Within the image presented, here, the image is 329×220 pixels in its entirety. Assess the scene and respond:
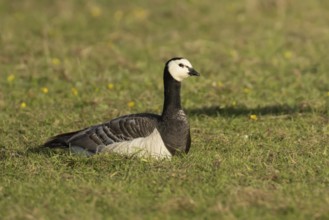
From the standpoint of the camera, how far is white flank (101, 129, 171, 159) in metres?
8.05

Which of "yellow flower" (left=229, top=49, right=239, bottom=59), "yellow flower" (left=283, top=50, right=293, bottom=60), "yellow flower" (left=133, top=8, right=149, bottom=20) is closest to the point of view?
"yellow flower" (left=283, top=50, right=293, bottom=60)

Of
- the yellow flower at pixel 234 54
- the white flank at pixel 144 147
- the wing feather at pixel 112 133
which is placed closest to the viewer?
the white flank at pixel 144 147

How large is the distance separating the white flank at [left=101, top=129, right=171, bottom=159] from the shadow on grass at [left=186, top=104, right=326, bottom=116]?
2.42 metres

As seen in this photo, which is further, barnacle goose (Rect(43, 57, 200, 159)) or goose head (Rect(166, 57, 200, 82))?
goose head (Rect(166, 57, 200, 82))

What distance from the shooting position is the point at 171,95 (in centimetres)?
859

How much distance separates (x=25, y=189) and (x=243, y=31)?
9587 millimetres

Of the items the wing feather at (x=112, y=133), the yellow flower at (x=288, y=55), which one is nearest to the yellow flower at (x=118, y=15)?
the yellow flower at (x=288, y=55)

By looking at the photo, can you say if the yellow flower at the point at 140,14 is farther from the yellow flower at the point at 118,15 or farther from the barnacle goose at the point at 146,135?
the barnacle goose at the point at 146,135

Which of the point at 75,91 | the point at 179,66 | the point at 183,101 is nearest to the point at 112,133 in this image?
the point at 179,66

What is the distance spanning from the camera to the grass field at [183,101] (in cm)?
677

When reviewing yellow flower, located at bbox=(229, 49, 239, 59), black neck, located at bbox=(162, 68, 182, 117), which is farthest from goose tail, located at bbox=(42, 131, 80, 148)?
yellow flower, located at bbox=(229, 49, 239, 59)

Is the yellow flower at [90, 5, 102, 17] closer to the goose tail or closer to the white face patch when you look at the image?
the white face patch

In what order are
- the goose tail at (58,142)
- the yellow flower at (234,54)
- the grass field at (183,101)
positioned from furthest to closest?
the yellow flower at (234,54)
the goose tail at (58,142)
the grass field at (183,101)

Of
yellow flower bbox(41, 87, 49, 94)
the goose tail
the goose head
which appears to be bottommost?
yellow flower bbox(41, 87, 49, 94)
